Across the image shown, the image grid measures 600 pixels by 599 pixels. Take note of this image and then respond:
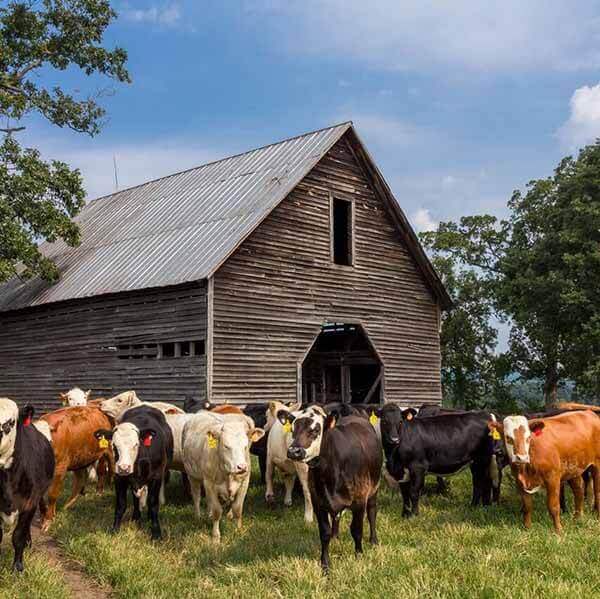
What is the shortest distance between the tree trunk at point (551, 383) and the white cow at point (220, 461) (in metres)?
26.9

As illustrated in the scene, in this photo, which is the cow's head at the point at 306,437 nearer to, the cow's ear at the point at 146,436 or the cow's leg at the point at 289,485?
the cow's ear at the point at 146,436

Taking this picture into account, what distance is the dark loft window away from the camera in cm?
2214

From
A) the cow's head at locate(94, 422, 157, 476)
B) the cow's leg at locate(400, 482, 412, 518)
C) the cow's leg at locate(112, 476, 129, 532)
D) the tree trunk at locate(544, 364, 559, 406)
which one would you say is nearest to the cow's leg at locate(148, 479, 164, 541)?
the cow's leg at locate(112, 476, 129, 532)

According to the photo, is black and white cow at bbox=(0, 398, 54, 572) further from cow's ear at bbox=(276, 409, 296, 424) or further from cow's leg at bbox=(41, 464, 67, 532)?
cow's ear at bbox=(276, 409, 296, 424)

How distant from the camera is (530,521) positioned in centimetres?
830

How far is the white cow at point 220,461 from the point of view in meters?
8.30

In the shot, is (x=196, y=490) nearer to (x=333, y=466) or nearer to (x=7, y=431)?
(x=333, y=466)

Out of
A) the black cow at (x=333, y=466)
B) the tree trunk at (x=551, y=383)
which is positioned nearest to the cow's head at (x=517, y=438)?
the black cow at (x=333, y=466)

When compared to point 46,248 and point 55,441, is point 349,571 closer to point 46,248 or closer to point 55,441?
point 55,441

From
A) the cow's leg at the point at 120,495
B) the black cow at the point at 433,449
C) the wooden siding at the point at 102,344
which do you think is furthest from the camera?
the wooden siding at the point at 102,344

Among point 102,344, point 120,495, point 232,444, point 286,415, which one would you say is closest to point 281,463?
point 232,444

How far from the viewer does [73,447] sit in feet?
32.8

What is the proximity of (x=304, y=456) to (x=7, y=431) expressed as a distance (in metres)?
2.89

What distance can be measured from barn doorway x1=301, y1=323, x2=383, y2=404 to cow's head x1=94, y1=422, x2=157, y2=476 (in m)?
16.7
